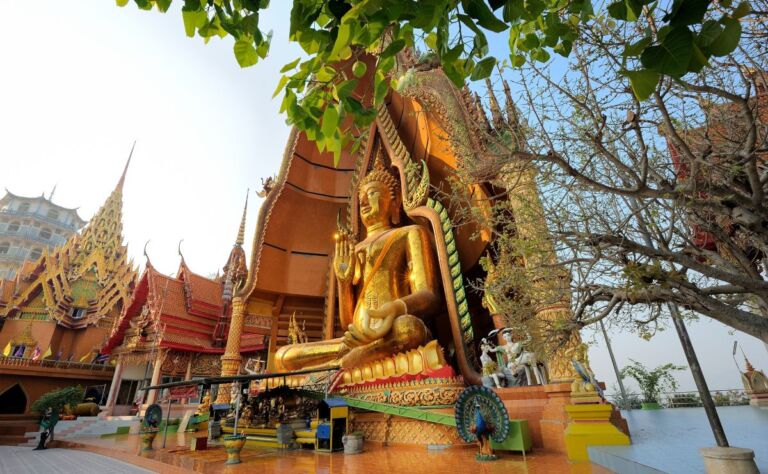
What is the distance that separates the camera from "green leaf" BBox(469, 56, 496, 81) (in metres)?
1.33

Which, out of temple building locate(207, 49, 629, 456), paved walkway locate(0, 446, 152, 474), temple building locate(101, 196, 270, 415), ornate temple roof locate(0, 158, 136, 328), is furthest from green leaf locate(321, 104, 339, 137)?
ornate temple roof locate(0, 158, 136, 328)

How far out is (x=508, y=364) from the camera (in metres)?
4.22

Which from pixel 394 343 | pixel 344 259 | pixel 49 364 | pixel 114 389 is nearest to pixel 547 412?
pixel 394 343

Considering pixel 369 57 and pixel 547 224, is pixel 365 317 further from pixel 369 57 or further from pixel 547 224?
pixel 369 57

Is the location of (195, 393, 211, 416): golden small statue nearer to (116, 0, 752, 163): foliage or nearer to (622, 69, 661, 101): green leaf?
(116, 0, 752, 163): foliage

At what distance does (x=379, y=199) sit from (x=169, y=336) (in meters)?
9.79

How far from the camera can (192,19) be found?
1302 mm

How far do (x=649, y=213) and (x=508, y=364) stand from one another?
8.26 ft

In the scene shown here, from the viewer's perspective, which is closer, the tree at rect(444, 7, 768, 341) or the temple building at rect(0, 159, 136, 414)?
the tree at rect(444, 7, 768, 341)

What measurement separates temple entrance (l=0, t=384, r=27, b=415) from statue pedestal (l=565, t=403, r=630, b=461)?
54.2 ft

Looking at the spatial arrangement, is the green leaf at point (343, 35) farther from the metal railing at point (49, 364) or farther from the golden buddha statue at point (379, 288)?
the metal railing at point (49, 364)

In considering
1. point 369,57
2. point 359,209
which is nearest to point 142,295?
point 359,209

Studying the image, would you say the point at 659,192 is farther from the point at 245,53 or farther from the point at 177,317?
the point at 177,317

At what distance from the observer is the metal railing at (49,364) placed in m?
12.2
